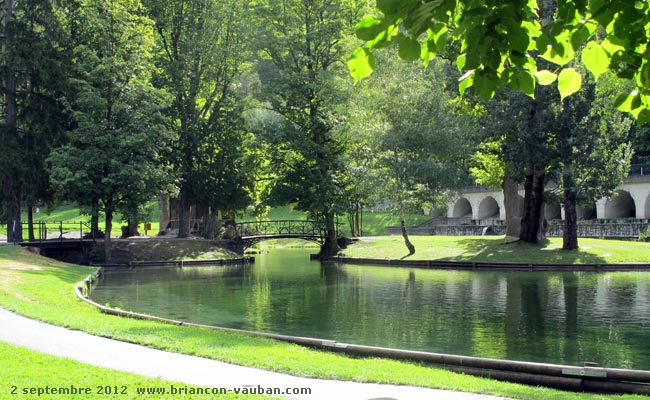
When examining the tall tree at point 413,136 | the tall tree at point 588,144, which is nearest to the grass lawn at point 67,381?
the tall tree at point 588,144

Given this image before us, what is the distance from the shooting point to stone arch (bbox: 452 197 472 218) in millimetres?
79750

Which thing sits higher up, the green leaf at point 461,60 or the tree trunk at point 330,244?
the green leaf at point 461,60

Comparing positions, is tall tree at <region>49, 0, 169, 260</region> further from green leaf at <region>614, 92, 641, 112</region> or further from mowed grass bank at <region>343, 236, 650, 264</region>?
green leaf at <region>614, 92, 641, 112</region>

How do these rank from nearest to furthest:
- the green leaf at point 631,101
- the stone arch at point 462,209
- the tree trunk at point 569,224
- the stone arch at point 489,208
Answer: the green leaf at point 631,101, the tree trunk at point 569,224, the stone arch at point 489,208, the stone arch at point 462,209

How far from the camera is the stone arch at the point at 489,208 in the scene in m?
74.7

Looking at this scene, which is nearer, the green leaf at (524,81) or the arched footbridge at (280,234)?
the green leaf at (524,81)

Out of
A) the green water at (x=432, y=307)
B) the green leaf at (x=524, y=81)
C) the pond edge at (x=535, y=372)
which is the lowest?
the green water at (x=432, y=307)

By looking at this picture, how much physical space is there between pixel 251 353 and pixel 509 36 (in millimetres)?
8594

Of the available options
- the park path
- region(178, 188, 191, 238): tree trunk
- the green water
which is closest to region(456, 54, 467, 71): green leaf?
the park path

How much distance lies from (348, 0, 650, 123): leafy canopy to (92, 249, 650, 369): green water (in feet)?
32.2

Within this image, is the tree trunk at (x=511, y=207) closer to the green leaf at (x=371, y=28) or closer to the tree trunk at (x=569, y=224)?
the tree trunk at (x=569, y=224)

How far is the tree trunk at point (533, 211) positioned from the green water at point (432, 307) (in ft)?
25.0

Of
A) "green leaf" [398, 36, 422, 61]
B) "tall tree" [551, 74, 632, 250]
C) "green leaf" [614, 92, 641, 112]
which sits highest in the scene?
"tall tree" [551, 74, 632, 250]

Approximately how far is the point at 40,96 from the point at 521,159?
27641 millimetres
